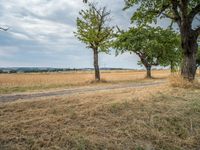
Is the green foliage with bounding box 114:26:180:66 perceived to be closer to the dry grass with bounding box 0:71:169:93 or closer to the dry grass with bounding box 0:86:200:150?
the dry grass with bounding box 0:71:169:93

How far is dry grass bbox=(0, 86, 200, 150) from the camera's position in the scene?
6555mm

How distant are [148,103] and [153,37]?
106 feet

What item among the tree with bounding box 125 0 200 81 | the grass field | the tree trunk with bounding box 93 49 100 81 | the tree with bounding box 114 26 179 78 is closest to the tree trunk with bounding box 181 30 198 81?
the tree with bounding box 125 0 200 81

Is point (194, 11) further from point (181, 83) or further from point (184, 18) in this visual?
point (181, 83)

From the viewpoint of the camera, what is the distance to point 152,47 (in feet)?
139

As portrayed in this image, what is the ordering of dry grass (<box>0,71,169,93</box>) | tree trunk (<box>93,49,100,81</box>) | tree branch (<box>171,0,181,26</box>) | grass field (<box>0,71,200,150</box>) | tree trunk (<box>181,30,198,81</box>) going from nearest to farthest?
grass field (<box>0,71,200,150</box>), tree trunk (<box>181,30,198,81</box>), tree branch (<box>171,0,181,26</box>), dry grass (<box>0,71,169,93</box>), tree trunk (<box>93,49,100,81</box>)

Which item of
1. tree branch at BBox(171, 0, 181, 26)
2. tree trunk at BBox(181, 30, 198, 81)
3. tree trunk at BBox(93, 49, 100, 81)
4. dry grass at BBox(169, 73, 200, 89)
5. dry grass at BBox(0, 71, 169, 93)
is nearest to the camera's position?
dry grass at BBox(169, 73, 200, 89)

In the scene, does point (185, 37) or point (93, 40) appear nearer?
point (185, 37)

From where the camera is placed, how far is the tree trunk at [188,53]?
17.2 meters

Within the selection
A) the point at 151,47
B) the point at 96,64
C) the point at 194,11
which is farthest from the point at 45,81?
the point at 194,11

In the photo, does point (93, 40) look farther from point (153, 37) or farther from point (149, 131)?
point (149, 131)

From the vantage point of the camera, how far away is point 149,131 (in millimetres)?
7738

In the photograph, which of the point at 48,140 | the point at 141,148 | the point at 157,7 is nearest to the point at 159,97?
the point at 141,148

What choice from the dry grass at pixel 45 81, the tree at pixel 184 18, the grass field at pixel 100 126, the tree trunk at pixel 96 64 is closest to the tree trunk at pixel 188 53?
the tree at pixel 184 18
